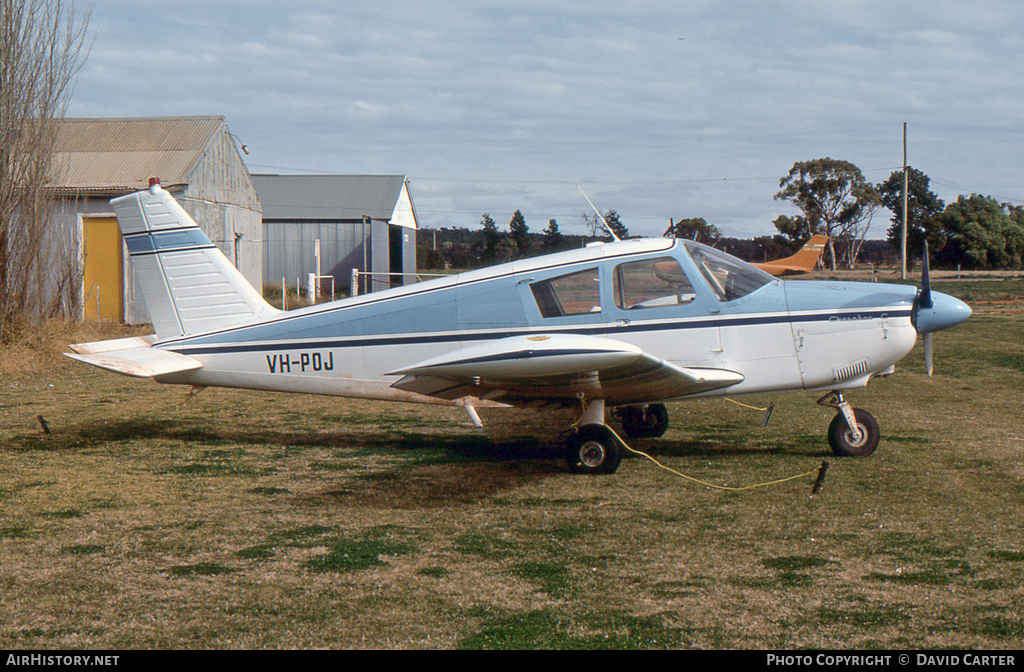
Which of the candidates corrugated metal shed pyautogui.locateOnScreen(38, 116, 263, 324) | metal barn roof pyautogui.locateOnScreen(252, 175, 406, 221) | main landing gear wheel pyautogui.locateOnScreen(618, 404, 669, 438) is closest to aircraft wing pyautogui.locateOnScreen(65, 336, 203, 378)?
main landing gear wheel pyautogui.locateOnScreen(618, 404, 669, 438)

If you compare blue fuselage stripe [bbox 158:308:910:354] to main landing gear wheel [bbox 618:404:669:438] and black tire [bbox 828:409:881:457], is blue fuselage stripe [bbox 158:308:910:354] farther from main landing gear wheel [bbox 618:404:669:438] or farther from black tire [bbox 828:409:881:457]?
main landing gear wheel [bbox 618:404:669:438]

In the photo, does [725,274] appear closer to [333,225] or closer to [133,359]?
[133,359]

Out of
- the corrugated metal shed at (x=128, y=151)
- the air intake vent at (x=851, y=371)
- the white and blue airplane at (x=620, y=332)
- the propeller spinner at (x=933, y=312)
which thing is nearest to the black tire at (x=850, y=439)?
the white and blue airplane at (x=620, y=332)

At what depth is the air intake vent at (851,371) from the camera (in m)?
7.66

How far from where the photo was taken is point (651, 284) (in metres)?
7.75

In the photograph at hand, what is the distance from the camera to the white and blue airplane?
7.59 m

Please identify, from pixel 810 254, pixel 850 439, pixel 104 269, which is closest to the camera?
pixel 850 439

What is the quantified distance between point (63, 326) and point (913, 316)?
15315 millimetres

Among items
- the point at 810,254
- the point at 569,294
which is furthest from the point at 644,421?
the point at 810,254

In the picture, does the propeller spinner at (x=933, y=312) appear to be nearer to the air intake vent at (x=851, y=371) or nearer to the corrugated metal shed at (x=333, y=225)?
the air intake vent at (x=851, y=371)

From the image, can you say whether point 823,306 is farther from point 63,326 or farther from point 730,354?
point 63,326

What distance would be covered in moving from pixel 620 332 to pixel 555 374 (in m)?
1.35
